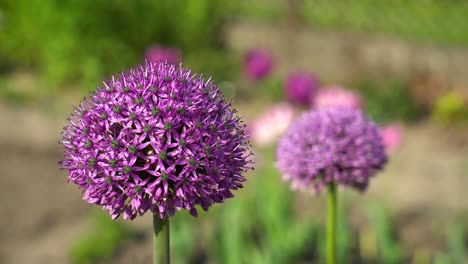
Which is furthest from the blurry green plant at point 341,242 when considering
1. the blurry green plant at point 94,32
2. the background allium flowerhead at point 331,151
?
the blurry green plant at point 94,32

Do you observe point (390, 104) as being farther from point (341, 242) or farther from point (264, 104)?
point (341, 242)

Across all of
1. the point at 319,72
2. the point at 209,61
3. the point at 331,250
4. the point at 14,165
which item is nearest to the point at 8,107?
the point at 14,165

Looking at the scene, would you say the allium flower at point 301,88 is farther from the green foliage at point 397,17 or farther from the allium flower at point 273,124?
the green foliage at point 397,17

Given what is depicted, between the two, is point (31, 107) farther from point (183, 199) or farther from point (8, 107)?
point (183, 199)

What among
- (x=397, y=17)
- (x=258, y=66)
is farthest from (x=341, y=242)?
(x=397, y=17)

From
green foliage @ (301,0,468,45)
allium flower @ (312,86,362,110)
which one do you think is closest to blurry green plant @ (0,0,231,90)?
green foliage @ (301,0,468,45)
